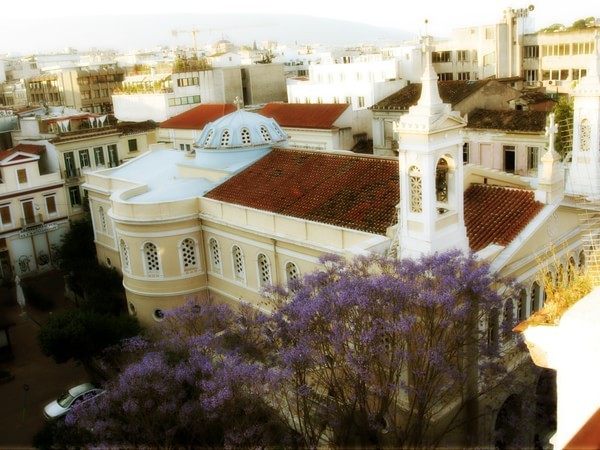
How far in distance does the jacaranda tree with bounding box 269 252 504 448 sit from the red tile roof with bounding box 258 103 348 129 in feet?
118

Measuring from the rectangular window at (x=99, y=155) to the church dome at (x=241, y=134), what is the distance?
1833 centimetres

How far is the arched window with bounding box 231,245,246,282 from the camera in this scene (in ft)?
99.2

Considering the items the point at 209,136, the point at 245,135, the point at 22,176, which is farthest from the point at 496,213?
the point at 22,176

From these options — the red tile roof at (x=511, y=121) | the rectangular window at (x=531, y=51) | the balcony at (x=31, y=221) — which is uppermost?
the rectangular window at (x=531, y=51)

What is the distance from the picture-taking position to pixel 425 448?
18.2 meters

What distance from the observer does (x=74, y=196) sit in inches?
1971

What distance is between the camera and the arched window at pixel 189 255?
3238 centimetres

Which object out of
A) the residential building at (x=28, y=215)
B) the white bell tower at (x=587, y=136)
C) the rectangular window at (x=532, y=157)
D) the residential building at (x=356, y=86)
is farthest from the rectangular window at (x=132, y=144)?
the white bell tower at (x=587, y=136)

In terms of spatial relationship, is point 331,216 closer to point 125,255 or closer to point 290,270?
point 290,270

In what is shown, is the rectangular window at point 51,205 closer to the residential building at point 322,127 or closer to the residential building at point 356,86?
the residential building at point 322,127

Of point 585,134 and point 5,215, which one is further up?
point 585,134

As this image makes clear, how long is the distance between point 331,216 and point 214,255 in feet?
25.4

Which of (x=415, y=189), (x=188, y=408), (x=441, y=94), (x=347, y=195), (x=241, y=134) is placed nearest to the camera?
(x=188, y=408)

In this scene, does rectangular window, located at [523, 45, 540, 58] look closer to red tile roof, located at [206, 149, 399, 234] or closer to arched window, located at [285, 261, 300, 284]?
red tile roof, located at [206, 149, 399, 234]
